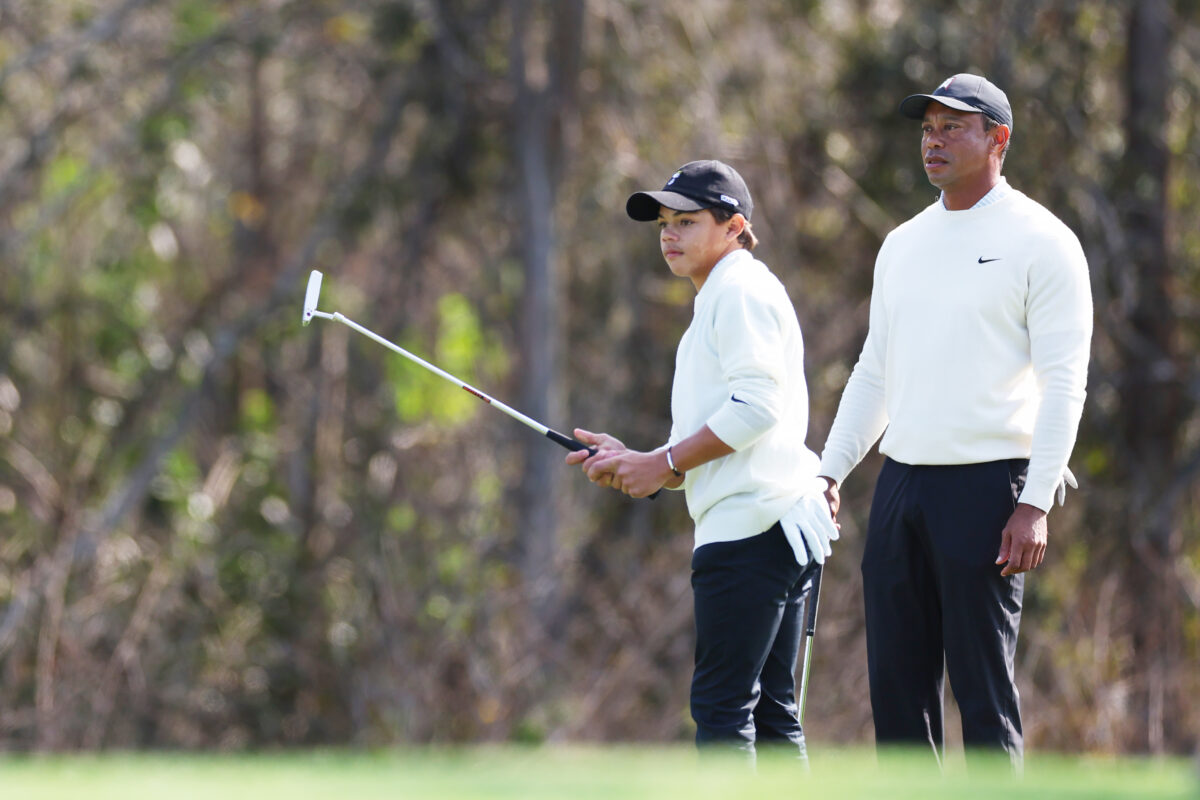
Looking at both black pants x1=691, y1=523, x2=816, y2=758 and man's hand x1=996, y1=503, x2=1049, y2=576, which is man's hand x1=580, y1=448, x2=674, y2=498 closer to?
black pants x1=691, y1=523, x2=816, y2=758

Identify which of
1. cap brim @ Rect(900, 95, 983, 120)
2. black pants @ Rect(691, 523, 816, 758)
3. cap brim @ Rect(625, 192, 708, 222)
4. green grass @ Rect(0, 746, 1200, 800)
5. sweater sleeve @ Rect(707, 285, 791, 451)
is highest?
cap brim @ Rect(900, 95, 983, 120)

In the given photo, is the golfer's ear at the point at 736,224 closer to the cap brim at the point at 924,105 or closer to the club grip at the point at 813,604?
the cap brim at the point at 924,105

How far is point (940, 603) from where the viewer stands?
4.73 metres

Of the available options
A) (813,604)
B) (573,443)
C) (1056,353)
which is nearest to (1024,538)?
(1056,353)

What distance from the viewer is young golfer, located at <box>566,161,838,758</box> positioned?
184 inches

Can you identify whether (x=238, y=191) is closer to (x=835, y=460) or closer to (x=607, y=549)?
(x=607, y=549)

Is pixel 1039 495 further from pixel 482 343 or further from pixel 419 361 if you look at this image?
pixel 482 343

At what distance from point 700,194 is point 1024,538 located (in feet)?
4.14

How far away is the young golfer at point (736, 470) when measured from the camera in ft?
15.4

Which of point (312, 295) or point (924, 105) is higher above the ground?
point (924, 105)

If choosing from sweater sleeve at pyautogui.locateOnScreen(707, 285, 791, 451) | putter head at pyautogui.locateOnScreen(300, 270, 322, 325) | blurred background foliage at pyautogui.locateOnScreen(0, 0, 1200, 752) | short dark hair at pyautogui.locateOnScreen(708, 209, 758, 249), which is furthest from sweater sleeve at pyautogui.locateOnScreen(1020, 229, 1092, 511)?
blurred background foliage at pyautogui.locateOnScreen(0, 0, 1200, 752)

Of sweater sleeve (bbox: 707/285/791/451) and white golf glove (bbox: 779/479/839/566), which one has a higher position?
sweater sleeve (bbox: 707/285/791/451)

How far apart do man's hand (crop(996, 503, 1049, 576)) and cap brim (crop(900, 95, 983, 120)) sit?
3.46 ft

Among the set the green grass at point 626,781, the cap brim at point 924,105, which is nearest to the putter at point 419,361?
the green grass at point 626,781
